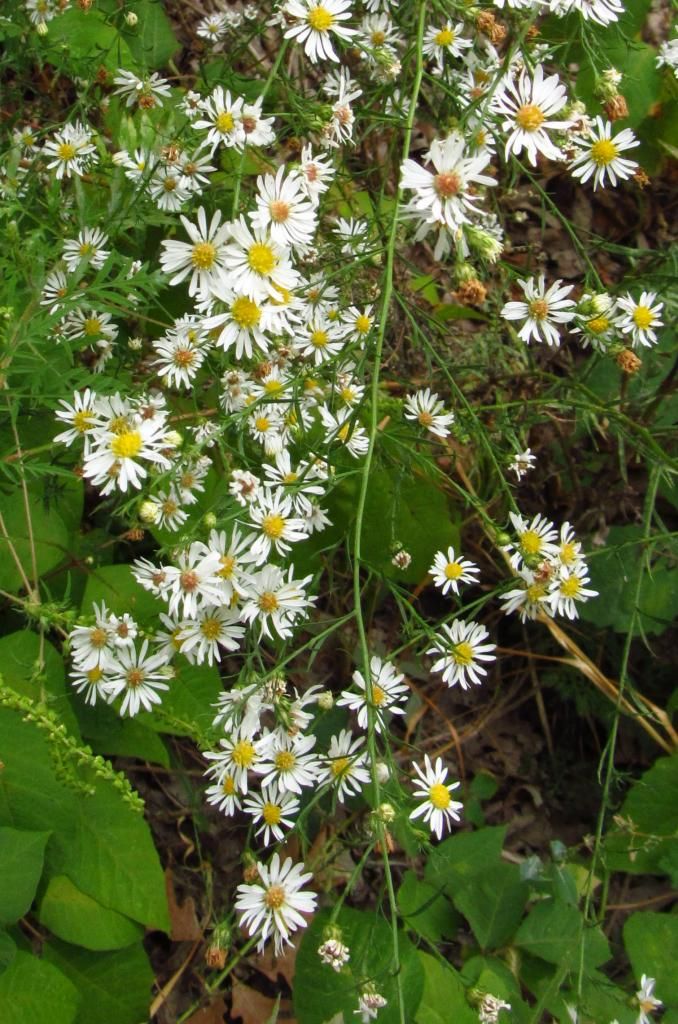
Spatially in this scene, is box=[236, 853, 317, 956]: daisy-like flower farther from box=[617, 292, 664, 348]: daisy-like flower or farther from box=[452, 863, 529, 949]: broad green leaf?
box=[617, 292, 664, 348]: daisy-like flower

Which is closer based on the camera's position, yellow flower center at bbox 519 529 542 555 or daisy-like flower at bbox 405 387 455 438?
yellow flower center at bbox 519 529 542 555

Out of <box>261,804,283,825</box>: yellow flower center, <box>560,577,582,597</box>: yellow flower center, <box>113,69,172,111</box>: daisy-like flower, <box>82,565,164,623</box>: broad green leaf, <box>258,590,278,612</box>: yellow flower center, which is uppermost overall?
<box>113,69,172,111</box>: daisy-like flower

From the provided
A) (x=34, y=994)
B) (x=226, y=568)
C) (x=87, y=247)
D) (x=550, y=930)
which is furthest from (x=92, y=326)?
(x=550, y=930)

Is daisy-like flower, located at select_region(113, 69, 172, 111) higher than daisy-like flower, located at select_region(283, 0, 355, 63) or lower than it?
lower

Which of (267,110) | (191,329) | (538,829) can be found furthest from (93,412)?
(538,829)

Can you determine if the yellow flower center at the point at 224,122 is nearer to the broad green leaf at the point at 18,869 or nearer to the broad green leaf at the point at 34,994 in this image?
the broad green leaf at the point at 18,869

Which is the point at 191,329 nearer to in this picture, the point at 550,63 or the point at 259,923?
the point at 259,923

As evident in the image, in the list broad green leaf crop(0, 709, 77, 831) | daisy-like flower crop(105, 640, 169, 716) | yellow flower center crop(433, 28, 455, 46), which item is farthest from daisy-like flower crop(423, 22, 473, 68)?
broad green leaf crop(0, 709, 77, 831)
